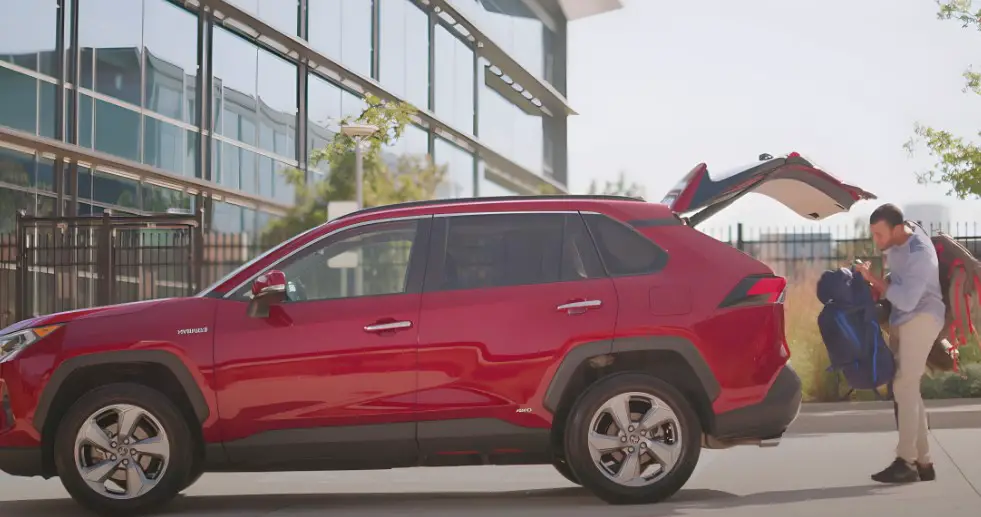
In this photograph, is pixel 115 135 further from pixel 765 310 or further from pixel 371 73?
pixel 765 310

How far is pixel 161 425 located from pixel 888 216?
15.7 ft

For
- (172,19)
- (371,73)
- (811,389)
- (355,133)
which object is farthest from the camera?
(371,73)

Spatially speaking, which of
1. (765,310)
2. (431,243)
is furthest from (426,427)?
(765,310)

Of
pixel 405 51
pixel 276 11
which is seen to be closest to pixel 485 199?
pixel 276 11

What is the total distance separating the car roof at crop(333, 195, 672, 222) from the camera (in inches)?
344

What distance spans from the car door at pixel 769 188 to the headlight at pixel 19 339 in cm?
414

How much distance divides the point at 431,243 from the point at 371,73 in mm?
31110

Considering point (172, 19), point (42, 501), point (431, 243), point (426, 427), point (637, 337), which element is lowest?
point (42, 501)

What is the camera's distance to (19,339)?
8.58 metres

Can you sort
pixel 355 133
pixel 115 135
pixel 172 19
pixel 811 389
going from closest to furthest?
pixel 811 389, pixel 355 133, pixel 115 135, pixel 172 19

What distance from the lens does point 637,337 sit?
841cm

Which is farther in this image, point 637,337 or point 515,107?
point 515,107

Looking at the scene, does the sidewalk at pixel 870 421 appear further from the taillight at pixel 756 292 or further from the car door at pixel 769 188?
the taillight at pixel 756 292

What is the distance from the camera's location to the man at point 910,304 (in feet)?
31.0
